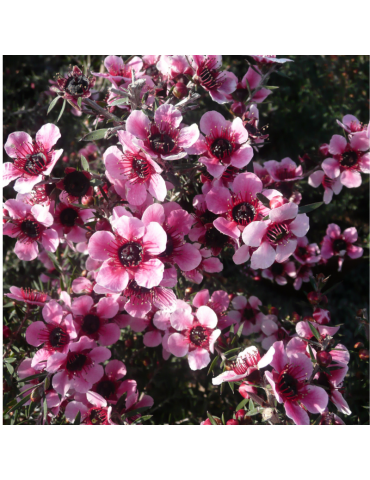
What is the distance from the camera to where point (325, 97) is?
2.99 metres

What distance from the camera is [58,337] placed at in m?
1.43

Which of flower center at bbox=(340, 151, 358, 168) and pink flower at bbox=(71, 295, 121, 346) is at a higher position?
flower center at bbox=(340, 151, 358, 168)

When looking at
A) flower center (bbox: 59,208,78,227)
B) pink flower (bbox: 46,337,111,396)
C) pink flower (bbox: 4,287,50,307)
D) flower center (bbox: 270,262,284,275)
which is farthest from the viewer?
flower center (bbox: 270,262,284,275)

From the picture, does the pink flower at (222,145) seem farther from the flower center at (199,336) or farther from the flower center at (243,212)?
the flower center at (199,336)

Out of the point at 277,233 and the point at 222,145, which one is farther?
the point at 222,145

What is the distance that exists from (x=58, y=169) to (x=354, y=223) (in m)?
2.32

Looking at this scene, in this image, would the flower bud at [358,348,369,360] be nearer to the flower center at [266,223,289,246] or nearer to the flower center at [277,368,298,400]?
the flower center at [277,368,298,400]

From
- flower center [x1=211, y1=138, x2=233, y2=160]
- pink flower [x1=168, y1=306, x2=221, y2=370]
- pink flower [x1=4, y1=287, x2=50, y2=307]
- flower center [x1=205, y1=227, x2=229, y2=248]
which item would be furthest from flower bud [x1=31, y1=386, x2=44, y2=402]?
flower center [x1=211, y1=138, x2=233, y2=160]

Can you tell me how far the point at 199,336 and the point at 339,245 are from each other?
1.15 metres

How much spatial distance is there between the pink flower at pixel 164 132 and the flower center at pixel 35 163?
15.1 inches

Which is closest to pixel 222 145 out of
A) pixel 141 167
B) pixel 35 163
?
pixel 141 167

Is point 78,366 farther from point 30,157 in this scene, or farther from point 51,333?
point 30,157

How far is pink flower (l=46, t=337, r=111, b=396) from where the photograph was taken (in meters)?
1.36

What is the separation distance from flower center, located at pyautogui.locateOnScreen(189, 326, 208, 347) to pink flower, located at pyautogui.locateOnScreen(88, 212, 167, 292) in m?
0.44
